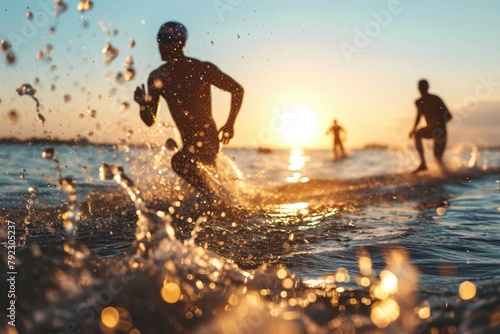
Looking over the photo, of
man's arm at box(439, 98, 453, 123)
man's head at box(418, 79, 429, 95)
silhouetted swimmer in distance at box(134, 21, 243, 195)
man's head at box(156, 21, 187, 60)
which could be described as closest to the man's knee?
silhouetted swimmer in distance at box(134, 21, 243, 195)

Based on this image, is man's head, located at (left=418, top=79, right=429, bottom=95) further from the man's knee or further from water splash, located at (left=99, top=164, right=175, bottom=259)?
water splash, located at (left=99, top=164, right=175, bottom=259)

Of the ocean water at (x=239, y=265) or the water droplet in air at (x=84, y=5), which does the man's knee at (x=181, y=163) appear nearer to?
the ocean water at (x=239, y=265)

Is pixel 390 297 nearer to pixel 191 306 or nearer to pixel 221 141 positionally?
pixel 191 306

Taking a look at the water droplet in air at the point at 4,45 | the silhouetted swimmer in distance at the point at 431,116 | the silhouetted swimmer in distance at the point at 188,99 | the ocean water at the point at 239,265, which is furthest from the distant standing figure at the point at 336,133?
the water droplet in air at the point at 4,45

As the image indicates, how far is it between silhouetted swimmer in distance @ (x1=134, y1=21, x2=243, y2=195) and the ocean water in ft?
1.30

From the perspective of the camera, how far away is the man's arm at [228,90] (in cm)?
619

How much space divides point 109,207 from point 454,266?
4.63m

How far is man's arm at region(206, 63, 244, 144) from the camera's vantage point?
619 centimetres

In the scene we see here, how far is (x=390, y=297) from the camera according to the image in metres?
2.61

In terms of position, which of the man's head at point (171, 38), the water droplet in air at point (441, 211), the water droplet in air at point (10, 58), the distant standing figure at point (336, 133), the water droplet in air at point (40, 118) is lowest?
the distant standing figure at point (336, 133)

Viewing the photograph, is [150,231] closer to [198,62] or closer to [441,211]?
[198,62]

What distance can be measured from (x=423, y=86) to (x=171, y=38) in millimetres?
8924

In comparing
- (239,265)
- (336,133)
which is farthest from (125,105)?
(336,133)

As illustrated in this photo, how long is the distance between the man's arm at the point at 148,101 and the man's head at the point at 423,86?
8729 millimetres
